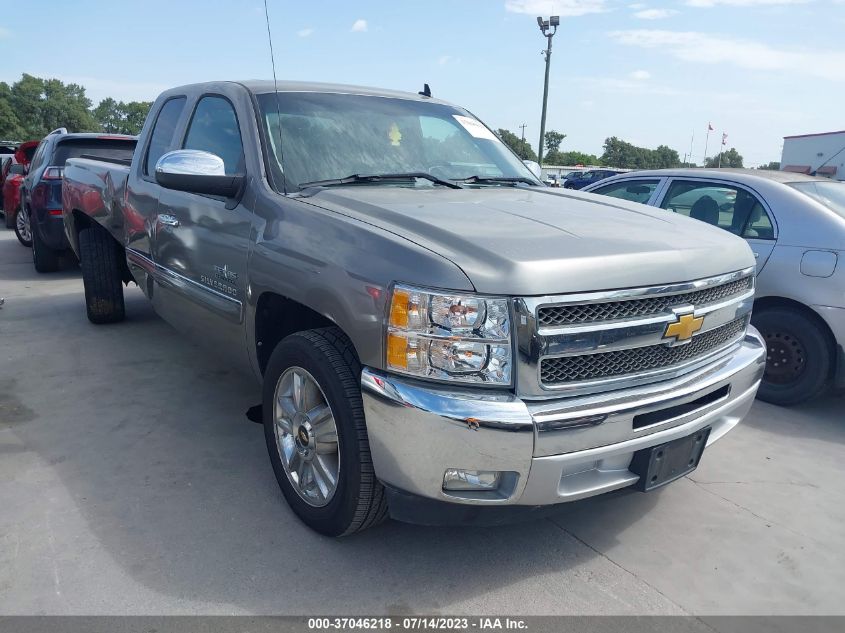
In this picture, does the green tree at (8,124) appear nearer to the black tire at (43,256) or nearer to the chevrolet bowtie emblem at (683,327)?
the black tire at (43,256)

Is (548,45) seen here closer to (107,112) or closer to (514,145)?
(514,145)

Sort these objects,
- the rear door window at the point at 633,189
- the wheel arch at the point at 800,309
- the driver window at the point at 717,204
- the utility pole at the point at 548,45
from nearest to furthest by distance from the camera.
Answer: the wheel arch at the point at 800,309 → the driver window at the point at 717,204 → the rear door window at the point at 633,189 → the utility pole at the point at 548,45

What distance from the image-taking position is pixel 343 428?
2469 mm

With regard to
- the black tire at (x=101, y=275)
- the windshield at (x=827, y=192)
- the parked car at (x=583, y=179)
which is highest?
the windshield at (x=827, y=192)

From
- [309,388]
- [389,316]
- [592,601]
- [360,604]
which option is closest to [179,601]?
[360,604]

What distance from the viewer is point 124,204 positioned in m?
4.71

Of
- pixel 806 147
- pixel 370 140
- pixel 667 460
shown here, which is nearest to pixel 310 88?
pixel 370 140

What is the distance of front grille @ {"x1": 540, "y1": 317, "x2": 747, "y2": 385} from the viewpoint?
2.30 meters

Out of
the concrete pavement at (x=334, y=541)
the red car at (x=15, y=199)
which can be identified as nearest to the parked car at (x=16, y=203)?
the red car at (x=15, y=199)

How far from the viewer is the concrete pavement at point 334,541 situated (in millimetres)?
2494

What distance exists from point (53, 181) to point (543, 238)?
307 inches

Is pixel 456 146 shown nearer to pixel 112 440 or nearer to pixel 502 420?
pixel 502 420

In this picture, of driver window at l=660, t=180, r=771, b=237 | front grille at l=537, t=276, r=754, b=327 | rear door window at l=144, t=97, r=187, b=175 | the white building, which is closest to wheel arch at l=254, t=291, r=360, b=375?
front grille at l=537, t=276, r=754, b=327

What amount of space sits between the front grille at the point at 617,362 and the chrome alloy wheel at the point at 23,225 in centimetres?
1056
